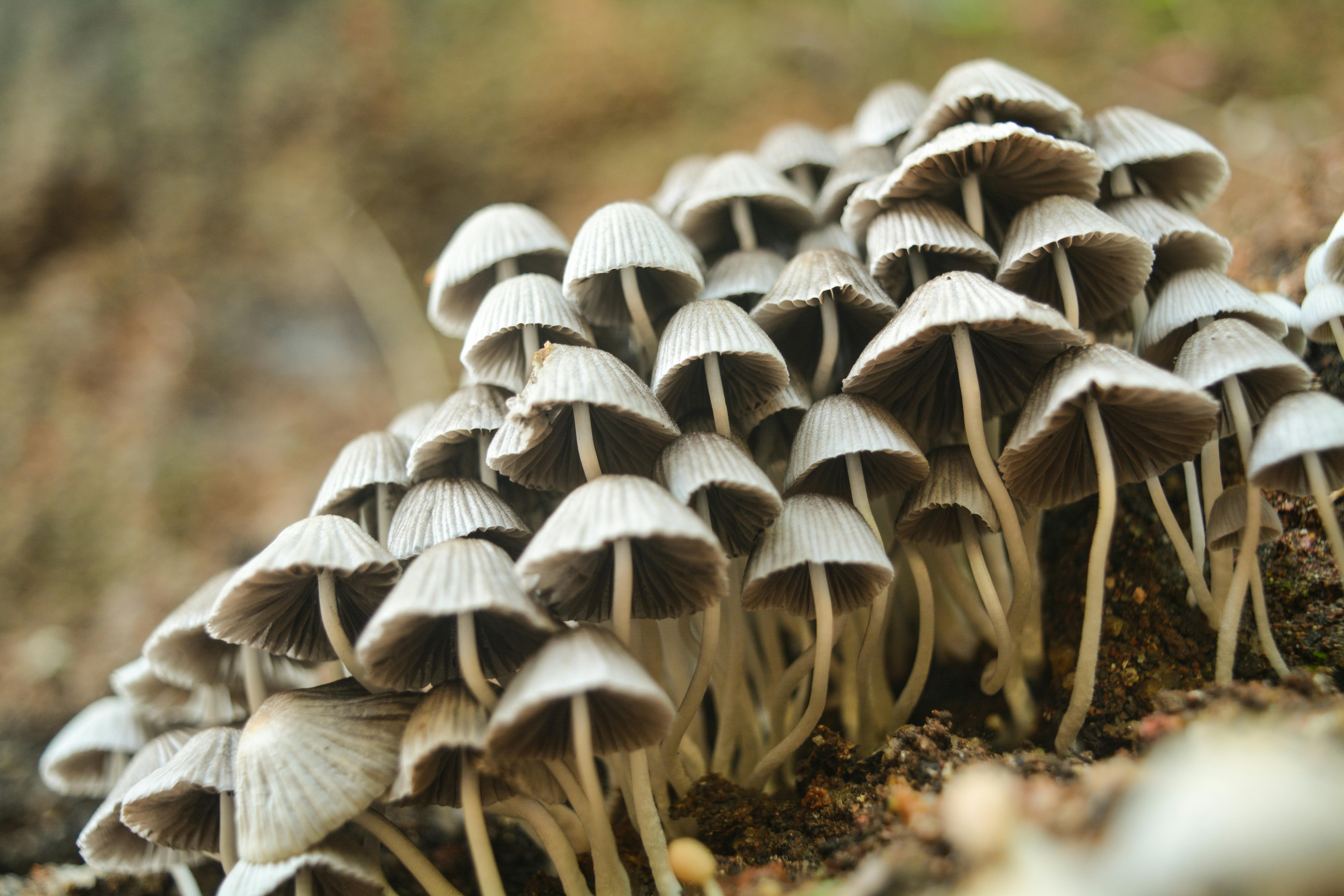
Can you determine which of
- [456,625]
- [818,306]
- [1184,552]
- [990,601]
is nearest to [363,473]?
[456,625]

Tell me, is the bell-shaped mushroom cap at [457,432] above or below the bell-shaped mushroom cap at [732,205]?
below

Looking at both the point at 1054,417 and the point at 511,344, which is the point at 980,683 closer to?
the point at 1054,417

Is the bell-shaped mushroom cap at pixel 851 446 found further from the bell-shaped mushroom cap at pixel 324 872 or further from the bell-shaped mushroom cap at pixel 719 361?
the bell-shaped mushroom cap at pixel 324 872

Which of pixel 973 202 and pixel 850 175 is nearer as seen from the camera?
pixel 973 202

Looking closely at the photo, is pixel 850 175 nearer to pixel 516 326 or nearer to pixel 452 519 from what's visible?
pixel 516 326

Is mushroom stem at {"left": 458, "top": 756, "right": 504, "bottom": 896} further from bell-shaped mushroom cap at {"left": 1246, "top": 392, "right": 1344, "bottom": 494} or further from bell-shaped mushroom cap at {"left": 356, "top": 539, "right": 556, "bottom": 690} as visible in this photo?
bell-shaped mushroom cap at {"left": 1246, "top": 392, "right": 1344, "bottom": 494}

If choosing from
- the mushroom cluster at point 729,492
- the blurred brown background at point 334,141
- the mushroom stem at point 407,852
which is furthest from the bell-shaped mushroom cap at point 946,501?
the blurred brown background at point 334,141
